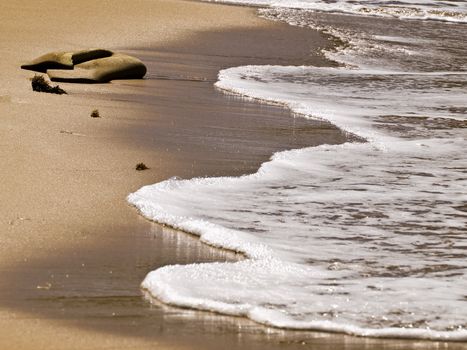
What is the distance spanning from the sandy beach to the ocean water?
0.52 feet

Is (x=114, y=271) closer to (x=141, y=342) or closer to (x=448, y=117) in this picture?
(x=141, y=342)

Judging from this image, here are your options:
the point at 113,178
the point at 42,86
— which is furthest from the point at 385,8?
the point at 113,178

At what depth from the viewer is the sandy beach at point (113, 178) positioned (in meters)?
4.82

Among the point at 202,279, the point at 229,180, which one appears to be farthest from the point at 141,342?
the point at 229,180

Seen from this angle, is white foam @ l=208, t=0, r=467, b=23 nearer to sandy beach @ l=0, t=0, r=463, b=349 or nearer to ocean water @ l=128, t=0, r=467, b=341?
sandy beach @ l=0, t=0, r=463, b=349

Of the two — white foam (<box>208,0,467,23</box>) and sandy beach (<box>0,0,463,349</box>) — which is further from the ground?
sandy beach (<box>0,0,463,349</box>)

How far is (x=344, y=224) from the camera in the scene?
265 inches

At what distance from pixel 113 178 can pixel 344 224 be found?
172cm

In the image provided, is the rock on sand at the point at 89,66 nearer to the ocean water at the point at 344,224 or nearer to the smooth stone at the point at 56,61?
the smooth stone at the point at 56,61

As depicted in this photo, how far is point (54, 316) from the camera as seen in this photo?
488 cm

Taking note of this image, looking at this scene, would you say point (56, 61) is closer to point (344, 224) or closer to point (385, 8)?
point (344, 224)

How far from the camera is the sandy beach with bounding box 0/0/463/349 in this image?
4.82 m

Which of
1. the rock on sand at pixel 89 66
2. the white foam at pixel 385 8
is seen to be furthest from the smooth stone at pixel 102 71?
the white foam at pixel 385 8

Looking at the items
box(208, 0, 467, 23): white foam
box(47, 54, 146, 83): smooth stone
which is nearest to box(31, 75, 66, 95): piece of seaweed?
box(47, 54, 146, 83): smooth stone
